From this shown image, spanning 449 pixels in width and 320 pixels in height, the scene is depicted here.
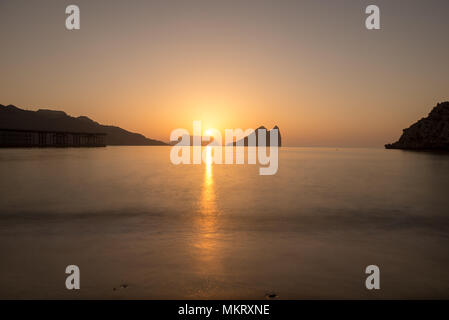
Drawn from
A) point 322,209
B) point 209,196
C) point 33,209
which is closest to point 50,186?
point 33,209

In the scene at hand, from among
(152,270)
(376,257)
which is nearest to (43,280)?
(152,270)

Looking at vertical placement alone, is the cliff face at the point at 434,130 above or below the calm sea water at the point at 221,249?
above

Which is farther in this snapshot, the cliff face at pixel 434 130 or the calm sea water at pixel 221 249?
the cliff face at pixel 434 130

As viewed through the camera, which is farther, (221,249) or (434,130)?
(434,130)

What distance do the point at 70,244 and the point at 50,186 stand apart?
17.3 meters

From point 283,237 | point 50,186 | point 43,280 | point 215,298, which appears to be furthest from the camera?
point 50,186

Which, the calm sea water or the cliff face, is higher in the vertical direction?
the cliff face

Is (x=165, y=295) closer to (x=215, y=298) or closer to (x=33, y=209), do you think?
(x=215, y=298)

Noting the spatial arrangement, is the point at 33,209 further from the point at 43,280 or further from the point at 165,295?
the point at 165,295

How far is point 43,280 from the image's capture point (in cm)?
600

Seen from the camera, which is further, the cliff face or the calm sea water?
the cliff face

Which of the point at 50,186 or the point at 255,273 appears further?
the point at 50,186

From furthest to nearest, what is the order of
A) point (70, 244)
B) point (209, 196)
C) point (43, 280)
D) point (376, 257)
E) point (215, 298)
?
point (209, 196) < point (70, 244) < point (376, 257) < point (43, 280) < point (215, 298)

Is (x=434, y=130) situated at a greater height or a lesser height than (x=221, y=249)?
greater
